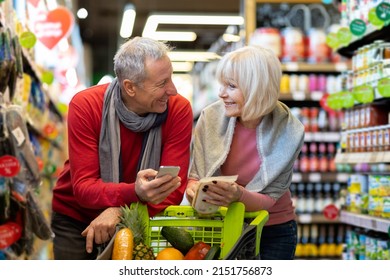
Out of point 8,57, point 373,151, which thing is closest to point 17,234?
point 8,57

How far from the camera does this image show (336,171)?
23.3 feet

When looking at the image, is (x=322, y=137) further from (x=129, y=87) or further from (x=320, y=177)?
(x=129, y=87)

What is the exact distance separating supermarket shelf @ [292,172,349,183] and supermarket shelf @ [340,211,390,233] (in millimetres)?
1925

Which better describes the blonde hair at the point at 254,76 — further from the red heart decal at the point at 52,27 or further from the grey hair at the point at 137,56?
the red heart decal at the point at 52,27

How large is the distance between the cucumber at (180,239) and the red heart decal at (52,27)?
405 centimetres

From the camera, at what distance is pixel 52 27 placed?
649 cm

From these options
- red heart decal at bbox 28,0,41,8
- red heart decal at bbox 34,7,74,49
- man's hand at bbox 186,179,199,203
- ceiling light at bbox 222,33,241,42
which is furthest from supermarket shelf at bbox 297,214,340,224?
man's hand at bbox 186,179,199,203

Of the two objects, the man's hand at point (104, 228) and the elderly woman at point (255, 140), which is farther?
the elderly woman at point (255, 140)

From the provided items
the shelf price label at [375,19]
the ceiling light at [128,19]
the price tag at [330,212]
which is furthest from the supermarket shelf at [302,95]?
the ceiling light at [128,19]

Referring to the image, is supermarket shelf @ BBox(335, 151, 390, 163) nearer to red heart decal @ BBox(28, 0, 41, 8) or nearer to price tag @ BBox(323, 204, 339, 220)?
price tag @ BBox(323, 204, 339, 220)

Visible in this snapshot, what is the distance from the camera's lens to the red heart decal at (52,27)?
630 cm

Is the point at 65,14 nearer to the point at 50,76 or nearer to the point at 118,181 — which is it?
the point at 50,76
